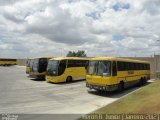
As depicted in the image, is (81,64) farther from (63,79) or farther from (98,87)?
(98,87)

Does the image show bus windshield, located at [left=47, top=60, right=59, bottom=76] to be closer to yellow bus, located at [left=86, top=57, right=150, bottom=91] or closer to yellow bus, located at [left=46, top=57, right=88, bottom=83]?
yellow bus, located at [left=46, top=57, right=88, bottom=83]

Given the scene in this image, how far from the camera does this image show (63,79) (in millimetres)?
27000

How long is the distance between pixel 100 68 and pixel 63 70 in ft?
27.7

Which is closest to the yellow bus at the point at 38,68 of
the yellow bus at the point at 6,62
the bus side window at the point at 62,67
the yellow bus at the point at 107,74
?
the bus side window at the point at 62,67

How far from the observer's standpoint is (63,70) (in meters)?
27.0

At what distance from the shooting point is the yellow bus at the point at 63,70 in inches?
1044

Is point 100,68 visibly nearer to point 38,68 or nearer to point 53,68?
point 53,68

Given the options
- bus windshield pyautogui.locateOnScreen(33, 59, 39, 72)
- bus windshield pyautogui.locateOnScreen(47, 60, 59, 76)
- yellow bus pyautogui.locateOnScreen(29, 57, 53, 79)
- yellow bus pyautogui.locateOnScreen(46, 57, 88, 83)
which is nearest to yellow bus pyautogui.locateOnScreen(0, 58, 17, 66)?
yellow bus pyautogui.locateOnScreen(29, 57, 53, 79)

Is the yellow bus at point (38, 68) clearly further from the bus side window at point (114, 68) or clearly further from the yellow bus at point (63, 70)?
the bus side window at point (114, 68)

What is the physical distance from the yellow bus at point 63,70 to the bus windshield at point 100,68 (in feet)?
23.8

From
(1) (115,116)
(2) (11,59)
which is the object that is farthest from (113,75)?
(2) (11,59)

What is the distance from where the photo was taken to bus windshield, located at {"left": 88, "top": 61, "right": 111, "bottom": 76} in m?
19.0

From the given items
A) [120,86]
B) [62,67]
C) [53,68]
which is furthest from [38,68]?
[120,86]

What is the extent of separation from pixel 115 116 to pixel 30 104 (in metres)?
5.67
